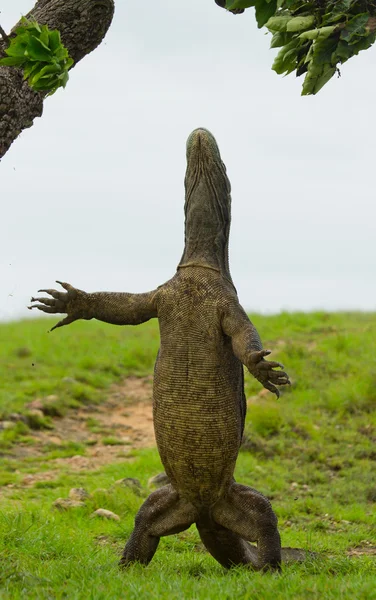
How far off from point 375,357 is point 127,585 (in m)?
9.74

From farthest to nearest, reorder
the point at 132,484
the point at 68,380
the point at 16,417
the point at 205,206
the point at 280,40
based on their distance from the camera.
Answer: the point at 68,380 < the point at 16,417 < the point at 132,484 < the point at 205,206 < the point at 280,40

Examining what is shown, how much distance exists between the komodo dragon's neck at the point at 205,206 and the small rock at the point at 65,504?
3259 millimetres

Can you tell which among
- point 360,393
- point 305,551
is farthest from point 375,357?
point 305,551

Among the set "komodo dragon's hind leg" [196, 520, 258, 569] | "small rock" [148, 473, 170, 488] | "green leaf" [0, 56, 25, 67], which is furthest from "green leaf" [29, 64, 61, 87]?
"small rock" [148, 473, 170, 488]

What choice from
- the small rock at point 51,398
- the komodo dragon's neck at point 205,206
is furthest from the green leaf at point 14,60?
the small rock at point 51,398

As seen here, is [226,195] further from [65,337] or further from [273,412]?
[65,337]

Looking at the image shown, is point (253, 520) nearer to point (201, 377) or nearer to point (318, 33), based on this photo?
point (201, 377)

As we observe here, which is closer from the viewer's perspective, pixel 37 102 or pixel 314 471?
pixel 37 102

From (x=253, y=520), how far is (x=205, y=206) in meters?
1.93

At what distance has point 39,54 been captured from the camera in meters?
5.15

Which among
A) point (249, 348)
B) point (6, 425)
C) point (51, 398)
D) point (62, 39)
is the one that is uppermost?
point (62, 39)

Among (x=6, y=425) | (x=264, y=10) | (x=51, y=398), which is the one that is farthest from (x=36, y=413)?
(x=264, y=10)

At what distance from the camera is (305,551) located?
5949mm

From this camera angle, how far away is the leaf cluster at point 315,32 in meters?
5.19
